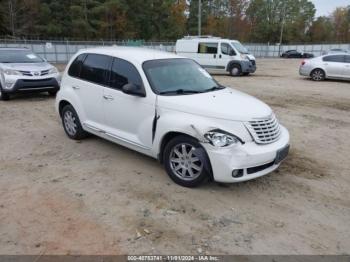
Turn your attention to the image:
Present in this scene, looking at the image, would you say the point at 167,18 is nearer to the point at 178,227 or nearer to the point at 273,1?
the point at 273,1

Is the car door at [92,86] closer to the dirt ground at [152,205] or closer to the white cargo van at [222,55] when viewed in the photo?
the dirt ground at [152,205]

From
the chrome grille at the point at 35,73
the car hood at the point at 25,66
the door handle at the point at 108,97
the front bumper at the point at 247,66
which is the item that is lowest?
the front bumper at the point at 247,66

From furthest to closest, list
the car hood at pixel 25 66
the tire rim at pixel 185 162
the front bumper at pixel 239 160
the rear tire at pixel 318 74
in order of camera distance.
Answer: the rear tire at pixel 318 74 → the car hood at pixel 25 66 → the tire rim at pixel 185 162 → the front bumper at pixel 239 160

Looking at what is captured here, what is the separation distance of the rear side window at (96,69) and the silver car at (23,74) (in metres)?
4.99

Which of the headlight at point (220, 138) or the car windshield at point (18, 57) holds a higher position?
the car windshield at point (18, 57)

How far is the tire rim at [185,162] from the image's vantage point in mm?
4332

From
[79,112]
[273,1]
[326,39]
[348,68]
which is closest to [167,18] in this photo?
[273,1]

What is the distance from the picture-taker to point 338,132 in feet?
24.1

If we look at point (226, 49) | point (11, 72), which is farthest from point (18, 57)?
point (226, 49)

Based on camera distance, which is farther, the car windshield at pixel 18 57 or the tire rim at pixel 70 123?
the car windshield at pixel 18 57

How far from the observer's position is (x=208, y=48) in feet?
64.1

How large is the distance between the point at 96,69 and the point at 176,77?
4.84 ft

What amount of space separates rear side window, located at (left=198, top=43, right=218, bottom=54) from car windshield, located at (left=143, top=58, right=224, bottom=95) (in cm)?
1426

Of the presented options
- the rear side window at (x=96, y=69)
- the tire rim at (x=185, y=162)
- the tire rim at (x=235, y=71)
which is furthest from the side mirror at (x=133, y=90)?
the tire rim at (x=235, y=71)
